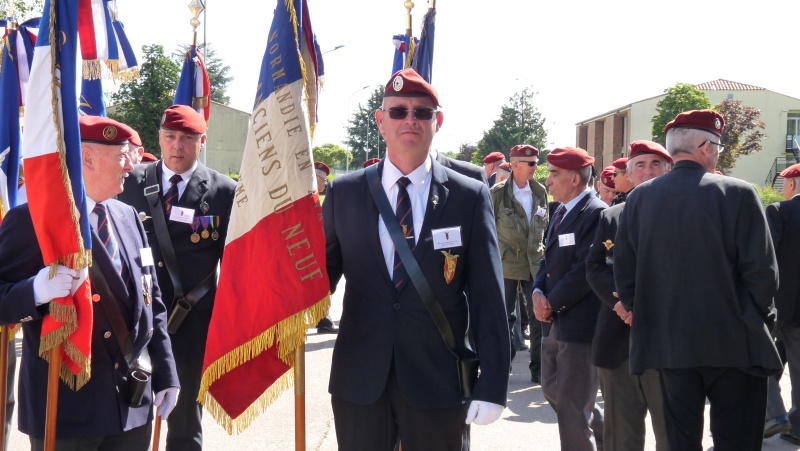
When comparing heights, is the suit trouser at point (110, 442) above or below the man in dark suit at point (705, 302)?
below

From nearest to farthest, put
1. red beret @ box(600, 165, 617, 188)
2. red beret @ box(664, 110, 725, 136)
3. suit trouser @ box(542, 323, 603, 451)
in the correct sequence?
red beret @ box(664, 110, 725, 136), suit trouser @ box(542, 323, 603, 451), red beret @ box(600, 165, 617, 188)

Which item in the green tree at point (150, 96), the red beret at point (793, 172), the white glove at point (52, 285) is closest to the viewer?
the white glove at point (52, 285)

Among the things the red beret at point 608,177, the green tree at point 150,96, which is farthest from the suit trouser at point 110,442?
the green tree at point 150,96

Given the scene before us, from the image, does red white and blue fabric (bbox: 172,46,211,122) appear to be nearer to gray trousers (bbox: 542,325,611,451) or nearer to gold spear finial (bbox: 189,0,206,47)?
gold spear finial (bbox: 189,0,206,47)

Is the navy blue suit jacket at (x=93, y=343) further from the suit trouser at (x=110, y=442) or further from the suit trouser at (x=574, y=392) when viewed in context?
the suit trouser at (x=574, y=392)

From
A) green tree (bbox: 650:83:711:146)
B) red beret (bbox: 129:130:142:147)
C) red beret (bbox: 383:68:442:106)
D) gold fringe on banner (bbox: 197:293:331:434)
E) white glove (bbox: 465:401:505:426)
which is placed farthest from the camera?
green tree (bbox: 650:83:711:146)

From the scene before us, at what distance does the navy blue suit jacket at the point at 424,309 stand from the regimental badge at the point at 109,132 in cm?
110

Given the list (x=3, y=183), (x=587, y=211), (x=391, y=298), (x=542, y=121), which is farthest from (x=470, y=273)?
(x=542, y=121)

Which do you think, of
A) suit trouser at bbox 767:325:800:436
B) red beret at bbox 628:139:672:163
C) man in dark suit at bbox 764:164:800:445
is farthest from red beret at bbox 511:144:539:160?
red beret at bbox 628:139:672:163

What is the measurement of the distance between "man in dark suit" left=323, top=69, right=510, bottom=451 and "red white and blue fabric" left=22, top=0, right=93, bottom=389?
44.2 inches

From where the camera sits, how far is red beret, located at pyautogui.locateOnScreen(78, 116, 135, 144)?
3.71 metres

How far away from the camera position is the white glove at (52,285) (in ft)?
11.1

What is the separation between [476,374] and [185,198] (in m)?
2.67

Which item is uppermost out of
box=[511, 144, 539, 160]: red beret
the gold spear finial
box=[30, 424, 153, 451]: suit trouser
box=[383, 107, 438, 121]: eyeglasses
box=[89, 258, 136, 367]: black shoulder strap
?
the gold spear finial
